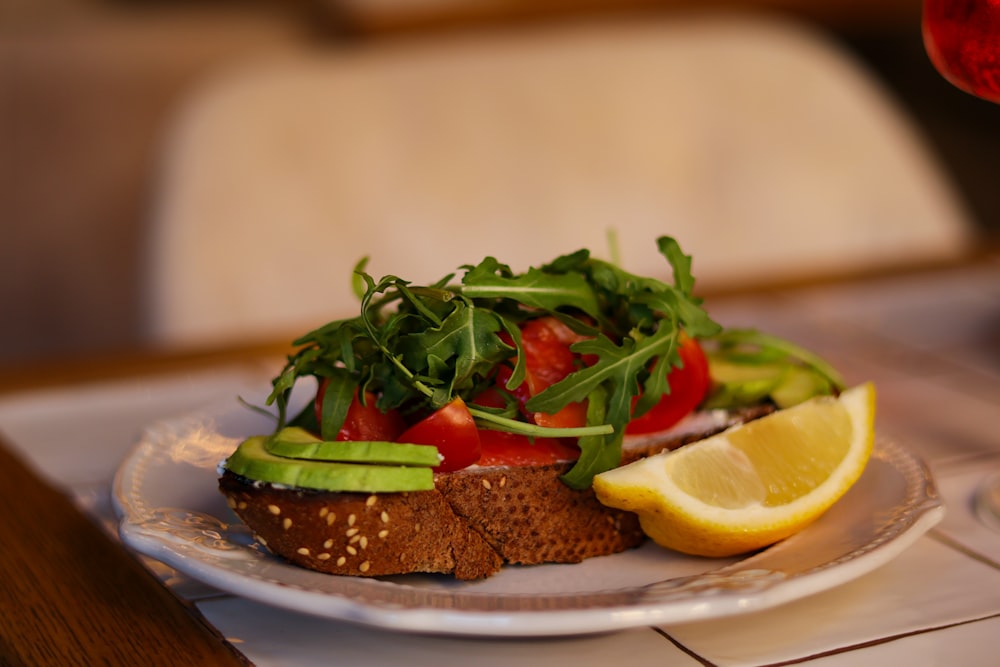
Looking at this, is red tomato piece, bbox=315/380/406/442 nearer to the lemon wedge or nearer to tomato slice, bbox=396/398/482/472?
tomato slice, bbox=396/398/482/472

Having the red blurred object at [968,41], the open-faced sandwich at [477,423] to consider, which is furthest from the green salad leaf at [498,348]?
the red blurred object at [968,41]

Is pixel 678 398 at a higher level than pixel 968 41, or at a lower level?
lower

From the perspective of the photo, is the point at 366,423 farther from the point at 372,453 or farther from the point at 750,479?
the point at 750,479

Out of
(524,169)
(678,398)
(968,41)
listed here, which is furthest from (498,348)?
(524,169)

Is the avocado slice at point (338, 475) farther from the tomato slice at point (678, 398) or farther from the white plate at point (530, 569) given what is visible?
the tomato slice at point (678, 398)

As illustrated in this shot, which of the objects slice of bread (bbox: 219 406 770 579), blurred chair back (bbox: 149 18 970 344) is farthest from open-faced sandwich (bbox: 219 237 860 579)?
blurred chair back (bbox: 149 18 970 344)

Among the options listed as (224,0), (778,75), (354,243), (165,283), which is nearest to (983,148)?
(778,75)
